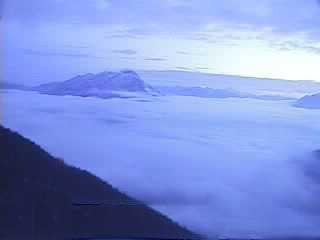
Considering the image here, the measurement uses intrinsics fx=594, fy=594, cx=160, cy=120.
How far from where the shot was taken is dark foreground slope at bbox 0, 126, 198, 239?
440 centimetres

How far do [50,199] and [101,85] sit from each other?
36.4 inches

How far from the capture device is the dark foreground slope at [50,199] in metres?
4.40

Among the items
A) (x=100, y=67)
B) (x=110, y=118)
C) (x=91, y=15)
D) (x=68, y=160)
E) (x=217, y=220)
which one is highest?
(x=91, y=15)

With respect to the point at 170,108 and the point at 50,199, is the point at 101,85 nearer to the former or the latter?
the point at 170,108

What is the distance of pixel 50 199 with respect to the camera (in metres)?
4.39

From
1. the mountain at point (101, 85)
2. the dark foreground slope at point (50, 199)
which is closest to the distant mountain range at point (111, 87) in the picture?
the mountain at point (101, 85)

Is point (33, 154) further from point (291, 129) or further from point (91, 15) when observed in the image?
point (291, 129)

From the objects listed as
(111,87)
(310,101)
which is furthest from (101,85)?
(310,101)

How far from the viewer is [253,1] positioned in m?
4.41

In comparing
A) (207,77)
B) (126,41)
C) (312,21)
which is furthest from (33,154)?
(312,21)

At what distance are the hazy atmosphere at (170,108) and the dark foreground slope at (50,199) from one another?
82 mm

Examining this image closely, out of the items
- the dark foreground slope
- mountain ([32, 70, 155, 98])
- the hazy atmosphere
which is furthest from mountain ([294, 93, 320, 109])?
the dark foreground slope

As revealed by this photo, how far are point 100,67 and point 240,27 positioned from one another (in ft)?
3.62

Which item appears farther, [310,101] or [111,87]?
[310,101]
